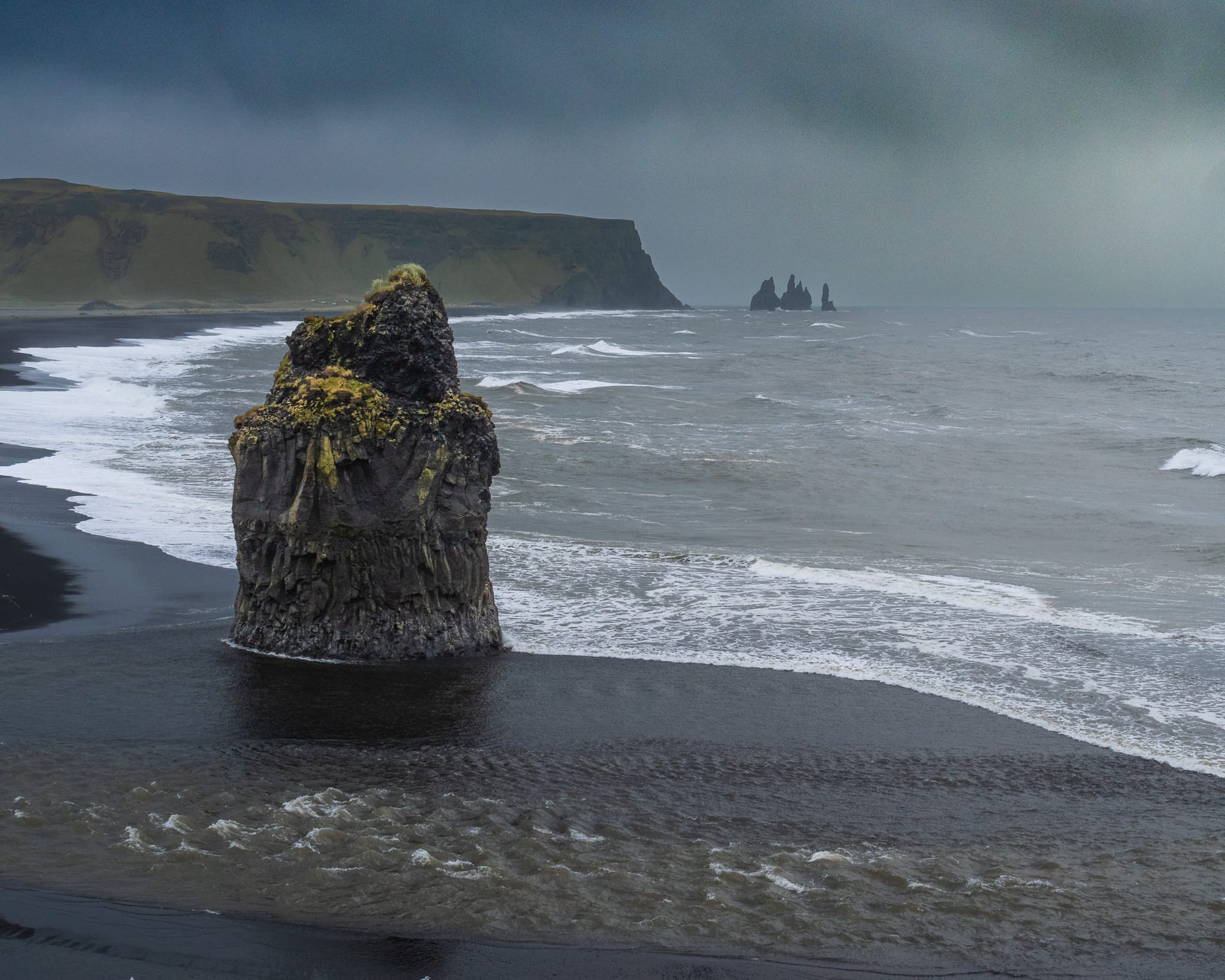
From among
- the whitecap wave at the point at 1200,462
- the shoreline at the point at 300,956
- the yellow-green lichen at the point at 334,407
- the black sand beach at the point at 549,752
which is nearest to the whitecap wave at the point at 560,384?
the whitecap wave at the point at 1200,462

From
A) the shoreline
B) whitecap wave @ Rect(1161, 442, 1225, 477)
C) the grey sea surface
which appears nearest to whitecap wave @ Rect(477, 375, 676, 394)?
the grey sea surface

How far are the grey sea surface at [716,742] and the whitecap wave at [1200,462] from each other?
4814 millimetres

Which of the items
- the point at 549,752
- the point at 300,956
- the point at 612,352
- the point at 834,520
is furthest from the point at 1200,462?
the point at 612,352

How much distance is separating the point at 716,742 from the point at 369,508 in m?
4.22

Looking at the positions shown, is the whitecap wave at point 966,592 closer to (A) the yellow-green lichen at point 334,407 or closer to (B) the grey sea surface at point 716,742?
(B) the grey sea surface at point 716,742

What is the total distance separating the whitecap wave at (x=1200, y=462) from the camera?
91.8ft

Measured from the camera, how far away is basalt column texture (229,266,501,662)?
1124 centimetres

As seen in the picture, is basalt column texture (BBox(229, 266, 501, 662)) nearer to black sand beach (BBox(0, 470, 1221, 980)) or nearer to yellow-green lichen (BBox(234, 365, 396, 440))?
yellow-green lichen (BBox(234, 365, 396, 440))

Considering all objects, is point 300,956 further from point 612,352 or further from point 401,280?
point 612,352

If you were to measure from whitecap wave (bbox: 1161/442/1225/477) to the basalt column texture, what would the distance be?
22412mm

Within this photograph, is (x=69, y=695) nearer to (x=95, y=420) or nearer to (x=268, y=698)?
(x=268, y=698)

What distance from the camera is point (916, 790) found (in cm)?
862

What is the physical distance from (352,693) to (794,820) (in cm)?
443

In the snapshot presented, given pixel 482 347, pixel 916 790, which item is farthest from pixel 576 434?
pixel 482 347
